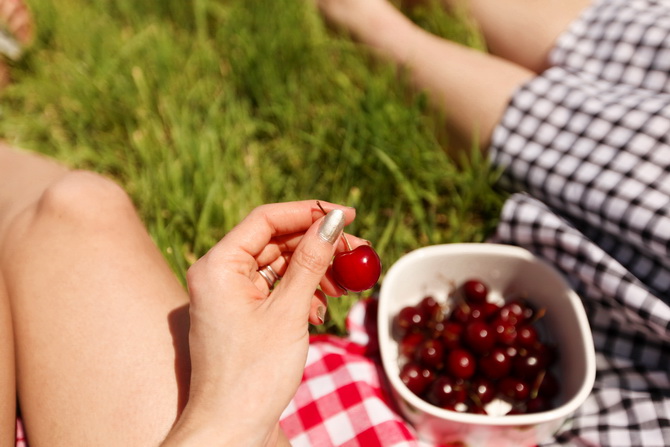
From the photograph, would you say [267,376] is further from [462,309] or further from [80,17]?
[80,17]

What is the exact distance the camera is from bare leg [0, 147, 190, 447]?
85 centimetres

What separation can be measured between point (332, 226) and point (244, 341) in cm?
22

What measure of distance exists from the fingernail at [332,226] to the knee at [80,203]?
495mm

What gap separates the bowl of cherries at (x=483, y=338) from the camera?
111 cm

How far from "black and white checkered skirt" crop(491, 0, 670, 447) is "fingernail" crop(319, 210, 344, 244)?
0.64m

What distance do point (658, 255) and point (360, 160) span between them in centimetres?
76

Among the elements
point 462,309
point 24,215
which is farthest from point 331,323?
point 24,215

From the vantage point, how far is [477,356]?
3.95 feet

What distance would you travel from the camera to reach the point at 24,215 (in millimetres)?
1086

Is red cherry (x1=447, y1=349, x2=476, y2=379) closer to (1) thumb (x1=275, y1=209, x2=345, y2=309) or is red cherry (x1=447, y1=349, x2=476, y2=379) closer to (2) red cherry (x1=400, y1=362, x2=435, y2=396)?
(2) red cherry (x1=400, y1=362, x2=435, y2=396)

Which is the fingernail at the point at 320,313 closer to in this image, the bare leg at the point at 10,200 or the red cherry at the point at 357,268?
the red cherry at the point at 357,268

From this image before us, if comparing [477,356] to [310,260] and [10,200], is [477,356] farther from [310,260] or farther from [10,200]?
[10,200]

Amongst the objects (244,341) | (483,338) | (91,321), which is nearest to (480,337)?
(483,338)

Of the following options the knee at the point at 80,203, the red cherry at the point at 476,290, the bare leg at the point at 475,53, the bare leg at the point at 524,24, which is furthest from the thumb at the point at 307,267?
the bare leg at the point at 524,24
